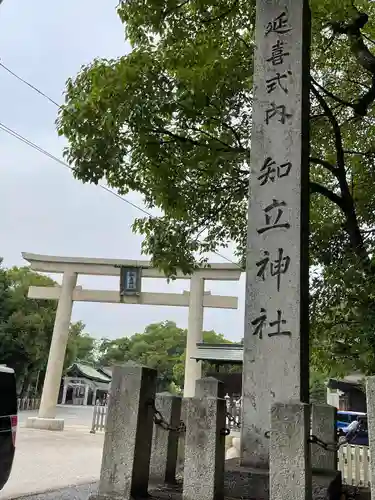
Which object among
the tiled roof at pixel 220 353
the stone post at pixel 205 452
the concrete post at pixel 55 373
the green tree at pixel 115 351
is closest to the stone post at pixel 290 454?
the stone post at pixel 205 452

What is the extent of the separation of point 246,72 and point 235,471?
455 cm

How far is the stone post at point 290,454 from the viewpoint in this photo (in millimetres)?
2410

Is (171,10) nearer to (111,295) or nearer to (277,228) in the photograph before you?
(277,228)

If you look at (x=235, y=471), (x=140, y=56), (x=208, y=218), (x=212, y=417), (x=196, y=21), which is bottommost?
(x=235, y=471)

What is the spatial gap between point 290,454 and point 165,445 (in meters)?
1.36

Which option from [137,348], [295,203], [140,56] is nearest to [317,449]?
[295,203]

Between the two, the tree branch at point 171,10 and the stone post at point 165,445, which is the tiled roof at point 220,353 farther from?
the tree branch at point 171,10

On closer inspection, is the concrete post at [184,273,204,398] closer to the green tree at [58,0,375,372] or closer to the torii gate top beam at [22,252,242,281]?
the torii gate top beam at [22,252,242,281]

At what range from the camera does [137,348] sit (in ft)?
117

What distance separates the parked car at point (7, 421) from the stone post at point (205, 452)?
2098 mm

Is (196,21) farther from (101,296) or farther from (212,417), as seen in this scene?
(101,296)

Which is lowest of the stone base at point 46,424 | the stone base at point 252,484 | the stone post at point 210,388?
the stone base at point 46,424

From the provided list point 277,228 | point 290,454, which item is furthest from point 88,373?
point 290,454

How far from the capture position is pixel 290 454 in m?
2.45
